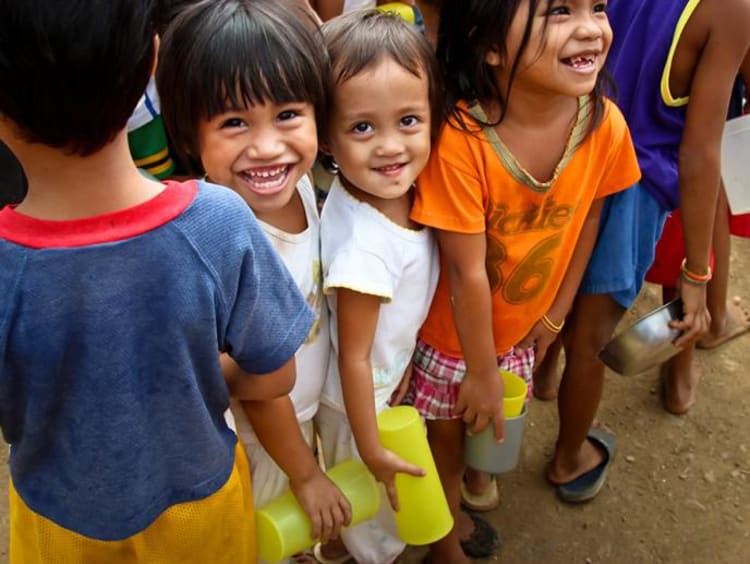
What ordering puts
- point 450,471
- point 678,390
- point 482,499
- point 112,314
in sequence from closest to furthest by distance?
point 112,314
point 450,471
point 482,499
point 678,390

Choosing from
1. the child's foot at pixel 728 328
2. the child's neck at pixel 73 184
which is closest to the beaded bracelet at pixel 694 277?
the child's foot at pixel 728 328

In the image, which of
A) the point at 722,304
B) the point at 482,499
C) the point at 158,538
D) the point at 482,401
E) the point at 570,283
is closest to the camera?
the point at 158,538

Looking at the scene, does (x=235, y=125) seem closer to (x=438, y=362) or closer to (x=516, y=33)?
(x=516, y=33)

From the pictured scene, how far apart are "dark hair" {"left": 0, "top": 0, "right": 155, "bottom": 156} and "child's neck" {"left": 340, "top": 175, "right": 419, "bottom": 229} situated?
1.96ft

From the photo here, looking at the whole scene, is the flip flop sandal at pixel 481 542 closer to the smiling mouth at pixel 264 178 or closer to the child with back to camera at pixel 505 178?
the child with back to camera at pixel 505 178

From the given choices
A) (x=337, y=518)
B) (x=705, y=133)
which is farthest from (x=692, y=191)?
(x=337, y=518)

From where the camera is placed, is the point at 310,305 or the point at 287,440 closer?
the point at 287,440

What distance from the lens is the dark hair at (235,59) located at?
1.16 meters

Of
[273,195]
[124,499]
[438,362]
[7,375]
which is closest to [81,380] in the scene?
[7,375]

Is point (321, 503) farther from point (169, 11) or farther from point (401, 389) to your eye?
point (169, 11)

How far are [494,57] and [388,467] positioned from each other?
0.75 m

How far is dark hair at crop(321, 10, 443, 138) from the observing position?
127 centimetres

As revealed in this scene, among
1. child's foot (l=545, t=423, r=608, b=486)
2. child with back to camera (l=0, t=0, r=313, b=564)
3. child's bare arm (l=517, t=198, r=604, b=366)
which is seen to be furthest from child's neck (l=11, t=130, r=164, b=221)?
child's foot (l=545, t=423, r=608, b=486)

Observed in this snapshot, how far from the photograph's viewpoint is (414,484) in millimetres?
1439
